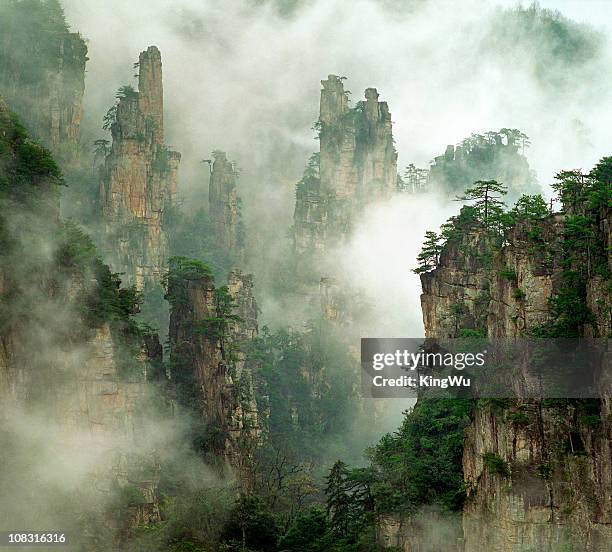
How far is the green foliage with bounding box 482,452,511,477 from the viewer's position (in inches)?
1213

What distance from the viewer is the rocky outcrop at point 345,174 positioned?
67.9m

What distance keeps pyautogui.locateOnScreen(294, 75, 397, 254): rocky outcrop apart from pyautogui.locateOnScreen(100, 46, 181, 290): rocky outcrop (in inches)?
365

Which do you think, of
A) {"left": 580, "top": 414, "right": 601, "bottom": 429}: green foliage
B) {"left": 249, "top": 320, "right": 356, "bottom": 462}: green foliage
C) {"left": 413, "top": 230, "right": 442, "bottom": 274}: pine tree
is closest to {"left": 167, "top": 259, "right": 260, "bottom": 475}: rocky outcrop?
{"left": 249, "top": 320, "right": 356, "bottom": 462}: green foliage

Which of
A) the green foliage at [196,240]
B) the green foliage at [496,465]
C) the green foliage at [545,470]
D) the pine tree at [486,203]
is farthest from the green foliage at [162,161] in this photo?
the green foliage at [545,470]

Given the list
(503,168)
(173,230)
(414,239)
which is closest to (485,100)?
(503,168)

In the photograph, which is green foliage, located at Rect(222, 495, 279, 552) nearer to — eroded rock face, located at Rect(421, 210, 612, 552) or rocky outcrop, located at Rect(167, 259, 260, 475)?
rocky outcrop, located at Rect(167, 259, 260, 475)

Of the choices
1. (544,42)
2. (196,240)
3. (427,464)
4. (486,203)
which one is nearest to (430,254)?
(486,203)

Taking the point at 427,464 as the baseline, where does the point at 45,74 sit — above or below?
above

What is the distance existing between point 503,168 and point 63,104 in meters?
31.2

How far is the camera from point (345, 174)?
68750 mm

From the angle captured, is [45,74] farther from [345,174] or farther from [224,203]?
[345,174]

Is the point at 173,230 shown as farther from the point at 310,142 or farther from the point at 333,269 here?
the point at 310,142

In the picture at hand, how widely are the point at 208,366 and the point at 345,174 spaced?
25.5 metres

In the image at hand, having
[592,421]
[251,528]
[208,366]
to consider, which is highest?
[208,366]
